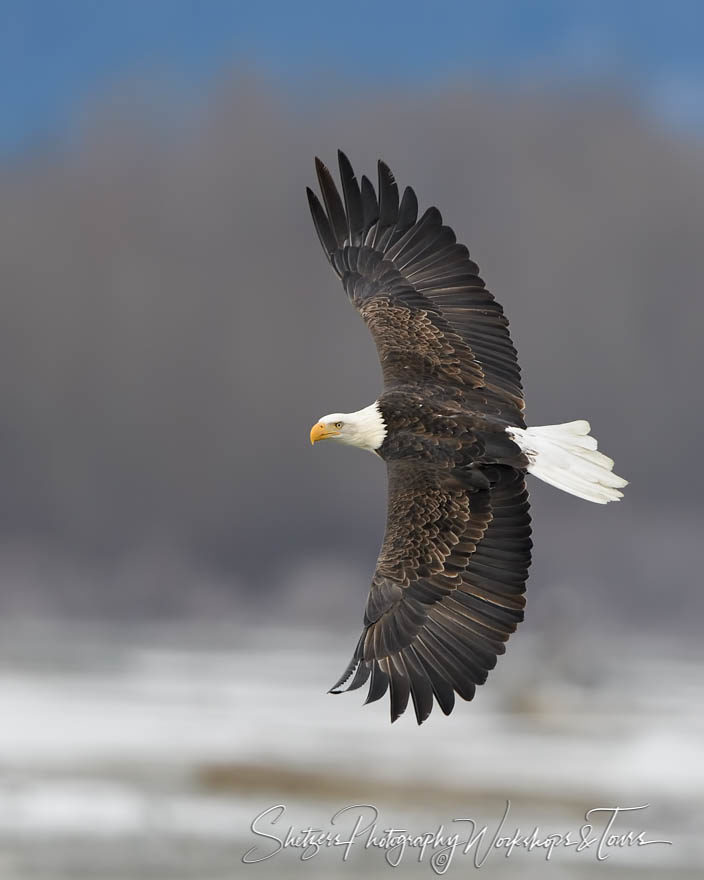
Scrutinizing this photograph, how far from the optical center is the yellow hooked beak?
9203 millimetres

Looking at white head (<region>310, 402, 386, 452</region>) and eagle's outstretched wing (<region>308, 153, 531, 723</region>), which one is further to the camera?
white head (<region>310, 402, 386, 452</region>)

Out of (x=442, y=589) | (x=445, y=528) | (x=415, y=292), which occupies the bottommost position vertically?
(x=442, y=589)

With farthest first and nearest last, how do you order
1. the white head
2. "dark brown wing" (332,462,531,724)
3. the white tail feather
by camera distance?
1. the white head
2. the white tail feather
3. "dark brown wing" (332,462,531,724)

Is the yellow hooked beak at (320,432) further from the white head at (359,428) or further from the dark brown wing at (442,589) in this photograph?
the dark brown wing at (442,589)

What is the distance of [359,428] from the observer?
8.88 meters

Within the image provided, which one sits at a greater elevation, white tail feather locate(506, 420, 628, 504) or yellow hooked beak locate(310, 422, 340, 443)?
white tail feather locate(506, 420, 628, 504)

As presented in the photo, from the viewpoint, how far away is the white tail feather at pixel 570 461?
28.2 ft

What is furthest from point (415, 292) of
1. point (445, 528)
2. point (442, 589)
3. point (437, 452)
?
point (442, 589)

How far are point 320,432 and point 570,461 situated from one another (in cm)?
177

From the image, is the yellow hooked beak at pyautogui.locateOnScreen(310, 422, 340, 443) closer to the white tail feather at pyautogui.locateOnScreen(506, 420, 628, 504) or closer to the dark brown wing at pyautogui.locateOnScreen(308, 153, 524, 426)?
the dark brown wing at pyautogui.locateOnScreen(308, 153, 524, 426)

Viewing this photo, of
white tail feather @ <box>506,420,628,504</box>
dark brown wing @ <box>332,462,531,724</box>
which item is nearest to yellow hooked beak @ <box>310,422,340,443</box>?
dark brown wing @ <box>332,462,531,724</box>

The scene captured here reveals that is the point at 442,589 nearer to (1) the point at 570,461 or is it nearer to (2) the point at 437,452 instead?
(2) the point at 437,452

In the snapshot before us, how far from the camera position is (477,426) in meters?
8.59

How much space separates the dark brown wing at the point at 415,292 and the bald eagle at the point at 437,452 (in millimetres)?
11
